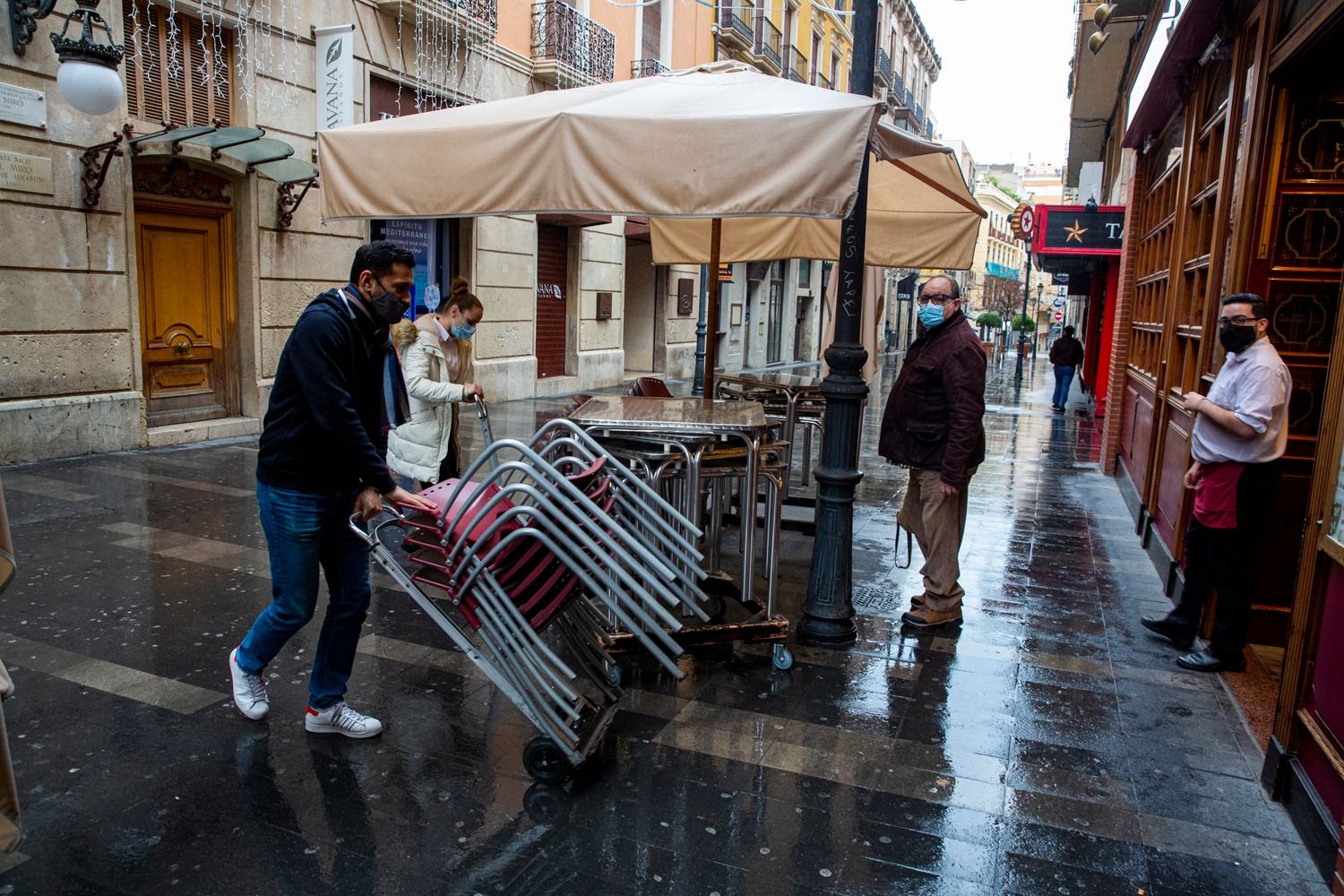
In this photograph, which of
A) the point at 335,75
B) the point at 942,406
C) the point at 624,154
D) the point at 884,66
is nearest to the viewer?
the point at 624,154

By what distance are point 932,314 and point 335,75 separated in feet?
30.6

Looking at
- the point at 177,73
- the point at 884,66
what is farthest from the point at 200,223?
the point at 884,66

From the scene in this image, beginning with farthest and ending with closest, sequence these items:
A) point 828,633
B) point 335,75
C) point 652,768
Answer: point 335,75, point 828,633, point 652,768

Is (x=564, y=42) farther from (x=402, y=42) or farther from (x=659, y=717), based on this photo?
(x=659, y=717)

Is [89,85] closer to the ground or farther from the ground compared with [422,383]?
farther from the ground

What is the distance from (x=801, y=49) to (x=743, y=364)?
40.4ft

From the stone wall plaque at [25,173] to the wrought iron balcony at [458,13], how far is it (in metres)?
5.85

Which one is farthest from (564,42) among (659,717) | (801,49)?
(801,49)

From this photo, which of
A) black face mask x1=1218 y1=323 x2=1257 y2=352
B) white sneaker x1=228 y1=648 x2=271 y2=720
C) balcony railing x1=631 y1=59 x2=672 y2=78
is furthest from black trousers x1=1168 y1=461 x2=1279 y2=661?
balcony railing x1=631 y1=59 x2=672 y2=78

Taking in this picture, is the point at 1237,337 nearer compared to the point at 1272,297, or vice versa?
the point at 1237,337

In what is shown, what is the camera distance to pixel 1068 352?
18656 mm

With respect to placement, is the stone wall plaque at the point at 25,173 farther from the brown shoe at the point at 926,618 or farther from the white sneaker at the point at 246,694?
the brown shoe at the point at 926,618

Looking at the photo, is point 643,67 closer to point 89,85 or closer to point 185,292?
point 185,292

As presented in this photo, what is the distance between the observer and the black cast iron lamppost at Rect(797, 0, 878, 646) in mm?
4828
